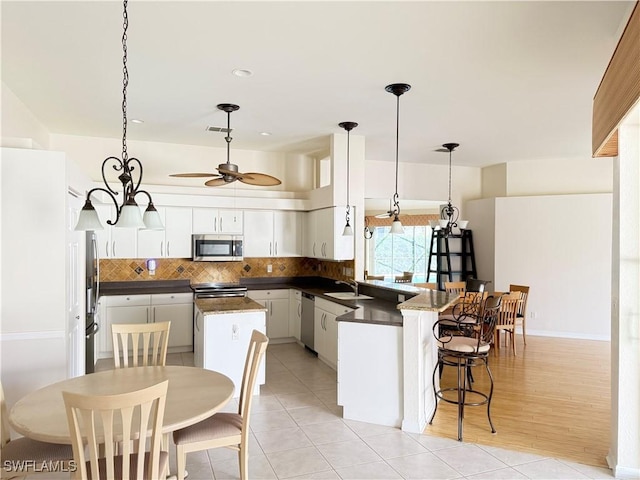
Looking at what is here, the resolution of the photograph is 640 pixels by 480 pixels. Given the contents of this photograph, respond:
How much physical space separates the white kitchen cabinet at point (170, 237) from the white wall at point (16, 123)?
1.73m

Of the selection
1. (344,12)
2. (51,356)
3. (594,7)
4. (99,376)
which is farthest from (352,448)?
(594,7)

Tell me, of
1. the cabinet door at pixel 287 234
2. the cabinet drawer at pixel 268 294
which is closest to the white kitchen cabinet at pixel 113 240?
the cabinet drawer at pixel 268 294

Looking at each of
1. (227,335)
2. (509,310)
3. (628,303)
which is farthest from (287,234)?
(628,303)

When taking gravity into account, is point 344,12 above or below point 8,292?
above

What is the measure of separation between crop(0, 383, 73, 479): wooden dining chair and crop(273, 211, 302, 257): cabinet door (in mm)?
4569

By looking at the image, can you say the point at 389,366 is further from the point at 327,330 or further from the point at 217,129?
the point at 217,129

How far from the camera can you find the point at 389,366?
3660mm

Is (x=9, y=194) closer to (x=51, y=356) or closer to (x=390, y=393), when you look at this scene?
(x=51, y=356)

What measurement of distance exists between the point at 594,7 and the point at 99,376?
375 centimetres

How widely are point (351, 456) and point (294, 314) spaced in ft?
11.6

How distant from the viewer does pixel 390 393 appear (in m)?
3.66

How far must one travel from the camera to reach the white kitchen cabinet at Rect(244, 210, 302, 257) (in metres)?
6.58

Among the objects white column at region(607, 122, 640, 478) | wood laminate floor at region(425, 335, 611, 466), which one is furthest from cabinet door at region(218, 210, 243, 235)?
white column at region(607, 122, 640, 478)

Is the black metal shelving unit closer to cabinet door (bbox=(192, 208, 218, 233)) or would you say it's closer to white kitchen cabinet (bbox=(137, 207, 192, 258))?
cabinet door (bbox=(192, 208, 218, 233))
